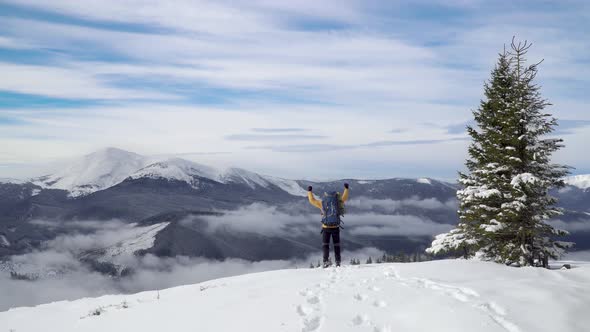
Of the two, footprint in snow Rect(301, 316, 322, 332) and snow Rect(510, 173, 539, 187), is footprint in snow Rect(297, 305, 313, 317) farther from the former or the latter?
snow Rect(510, 173, 539, 187)

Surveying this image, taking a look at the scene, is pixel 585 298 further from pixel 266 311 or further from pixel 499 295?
pixel 266 311

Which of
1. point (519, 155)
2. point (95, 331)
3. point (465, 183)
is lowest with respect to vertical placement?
point (95, 331)

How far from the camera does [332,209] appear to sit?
16453 mm

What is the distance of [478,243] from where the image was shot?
20000 mm

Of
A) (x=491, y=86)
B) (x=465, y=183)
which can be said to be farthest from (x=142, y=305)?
(x=491, y=86)

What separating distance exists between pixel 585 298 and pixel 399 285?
3.84 meters

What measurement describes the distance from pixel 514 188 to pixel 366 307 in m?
12.3

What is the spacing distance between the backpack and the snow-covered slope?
12.9 feet

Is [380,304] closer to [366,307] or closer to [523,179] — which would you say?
[366,307]

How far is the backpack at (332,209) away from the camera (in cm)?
1633

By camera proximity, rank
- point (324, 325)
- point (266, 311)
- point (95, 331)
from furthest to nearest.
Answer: point (95, 331)
point (266, 311)
point (324, 325)

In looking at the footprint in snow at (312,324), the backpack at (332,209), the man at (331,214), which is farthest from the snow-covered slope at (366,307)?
the backpack at (332,209)

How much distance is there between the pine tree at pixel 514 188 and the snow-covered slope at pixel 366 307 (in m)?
5.87

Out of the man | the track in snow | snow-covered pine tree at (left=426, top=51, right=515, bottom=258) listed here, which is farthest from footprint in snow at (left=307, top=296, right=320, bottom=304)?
snow-covered pine tree at (left=426, top=51, right=515, bottom=258)
